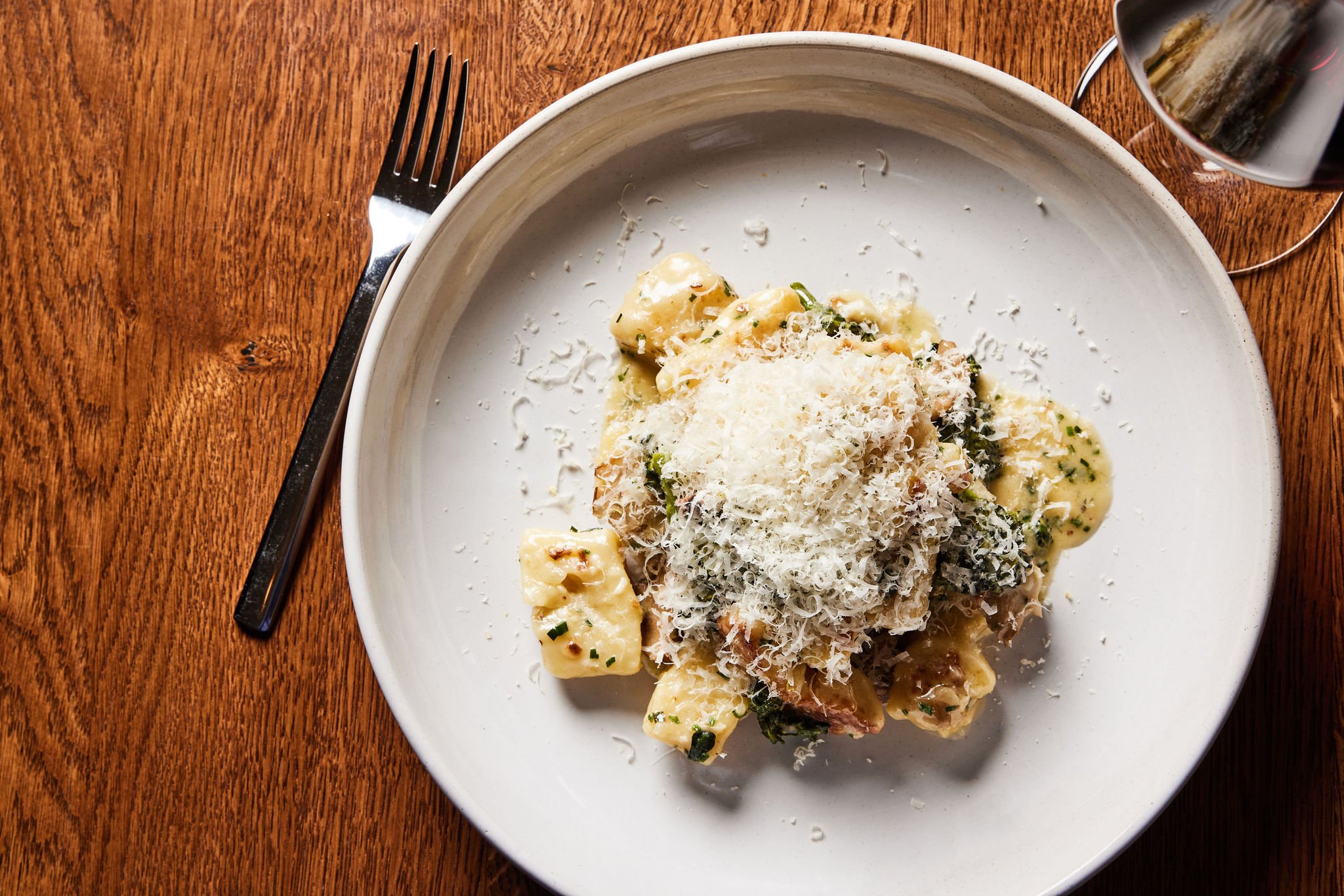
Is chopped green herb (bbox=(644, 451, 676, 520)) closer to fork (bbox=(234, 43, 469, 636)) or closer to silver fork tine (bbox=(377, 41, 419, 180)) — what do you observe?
fork (bbox=(234, 43, 469, 636))

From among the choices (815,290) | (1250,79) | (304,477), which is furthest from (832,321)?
(304,477)

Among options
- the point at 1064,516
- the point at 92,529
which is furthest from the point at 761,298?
the point at 92,529

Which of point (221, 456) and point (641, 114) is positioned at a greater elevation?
point (641, 114)

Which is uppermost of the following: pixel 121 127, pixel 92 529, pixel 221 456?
pixel 121 127

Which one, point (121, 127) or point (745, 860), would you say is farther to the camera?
point (121, 127)

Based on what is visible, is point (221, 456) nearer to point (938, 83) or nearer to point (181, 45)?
point (181, 45)

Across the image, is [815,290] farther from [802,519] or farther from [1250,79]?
[1250,79]

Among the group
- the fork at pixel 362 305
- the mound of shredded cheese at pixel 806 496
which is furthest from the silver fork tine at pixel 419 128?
the mound of shredded cheese at pixel 806 496
